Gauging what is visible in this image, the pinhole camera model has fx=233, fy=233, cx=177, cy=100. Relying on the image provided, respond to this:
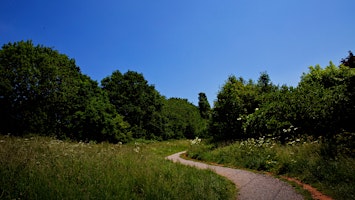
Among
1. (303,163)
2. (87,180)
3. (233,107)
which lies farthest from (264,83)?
(87,180)

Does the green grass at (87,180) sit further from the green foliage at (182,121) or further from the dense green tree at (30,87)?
the green foliage at (182,121)

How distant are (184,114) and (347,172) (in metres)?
61.4

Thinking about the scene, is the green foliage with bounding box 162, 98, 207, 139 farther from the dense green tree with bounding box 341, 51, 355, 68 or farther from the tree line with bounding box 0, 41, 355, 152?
the dense green tree with bounding box 341, 51, 355, 68

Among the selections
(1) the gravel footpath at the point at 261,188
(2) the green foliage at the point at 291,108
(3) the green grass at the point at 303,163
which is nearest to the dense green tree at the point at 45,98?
(2) the green foliage at the point at 291,108

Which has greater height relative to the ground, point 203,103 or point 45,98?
point 203,103

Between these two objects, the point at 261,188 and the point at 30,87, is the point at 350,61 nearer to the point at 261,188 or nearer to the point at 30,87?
the point at 261,188

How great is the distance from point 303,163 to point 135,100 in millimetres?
38561

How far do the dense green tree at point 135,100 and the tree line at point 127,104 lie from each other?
11.1 inches

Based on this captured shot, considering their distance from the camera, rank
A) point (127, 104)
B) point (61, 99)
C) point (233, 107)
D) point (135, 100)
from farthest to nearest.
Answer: point (135, 100) < point (127, 104) < point (61, 99) < point (233, 107)

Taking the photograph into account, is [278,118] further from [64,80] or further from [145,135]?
[145,135]

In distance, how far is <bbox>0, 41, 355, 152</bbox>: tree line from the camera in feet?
47.4

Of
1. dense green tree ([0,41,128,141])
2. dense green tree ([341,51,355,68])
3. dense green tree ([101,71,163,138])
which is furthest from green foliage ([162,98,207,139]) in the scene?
dense green tree ([341,51,355,68])

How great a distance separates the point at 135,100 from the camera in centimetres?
4597

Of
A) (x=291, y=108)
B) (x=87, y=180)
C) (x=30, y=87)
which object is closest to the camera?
(x=87, y=180)
